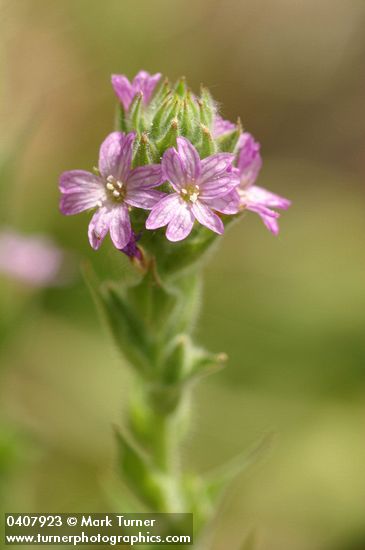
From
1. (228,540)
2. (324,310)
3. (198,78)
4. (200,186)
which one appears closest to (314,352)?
(324,310)

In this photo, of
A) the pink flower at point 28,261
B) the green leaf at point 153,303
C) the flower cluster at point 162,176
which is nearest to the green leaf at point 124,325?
the green leaf at point 153,303

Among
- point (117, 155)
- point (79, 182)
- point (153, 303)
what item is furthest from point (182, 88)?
point (153, 303)

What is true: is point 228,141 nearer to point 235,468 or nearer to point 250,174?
point 250,174

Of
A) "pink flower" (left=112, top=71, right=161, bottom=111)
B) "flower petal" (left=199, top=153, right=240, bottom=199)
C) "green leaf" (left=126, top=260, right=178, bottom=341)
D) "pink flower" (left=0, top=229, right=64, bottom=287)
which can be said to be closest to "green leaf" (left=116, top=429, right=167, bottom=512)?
"green leaf" (left=126, top=260, right=178, bottom=341)

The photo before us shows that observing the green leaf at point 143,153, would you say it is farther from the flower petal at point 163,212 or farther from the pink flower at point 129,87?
the pink flower at point 129,87

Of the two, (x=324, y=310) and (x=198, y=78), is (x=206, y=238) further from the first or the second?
(x=198, y=78)

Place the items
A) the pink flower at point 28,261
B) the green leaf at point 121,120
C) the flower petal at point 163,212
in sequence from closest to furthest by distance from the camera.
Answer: the flower petal at point 163,212, the green leaf at point 121,120, the pink flower at point 28,261

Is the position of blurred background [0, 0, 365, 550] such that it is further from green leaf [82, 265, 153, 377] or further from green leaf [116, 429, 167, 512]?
green leaf [82, 265, 153, 377]
